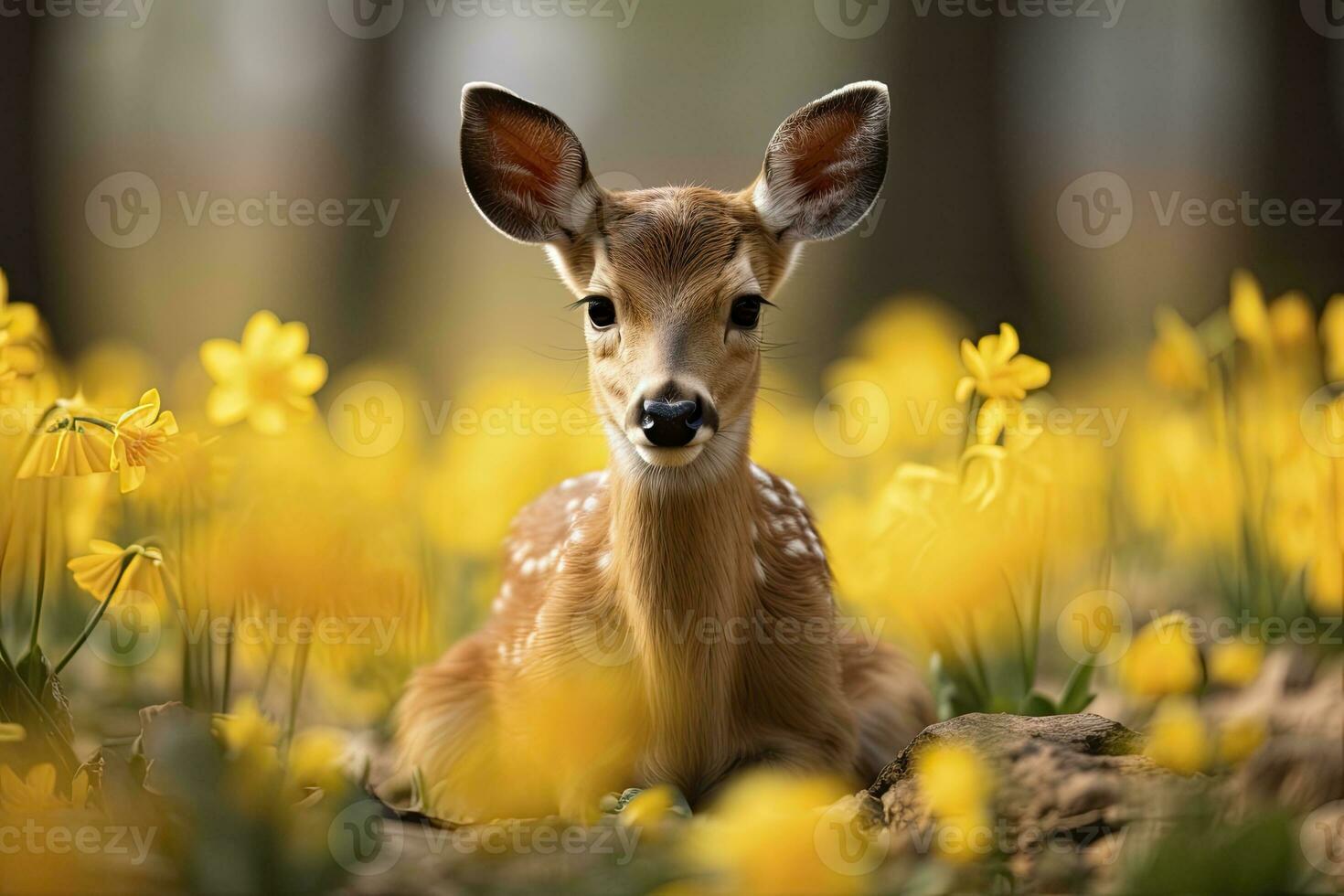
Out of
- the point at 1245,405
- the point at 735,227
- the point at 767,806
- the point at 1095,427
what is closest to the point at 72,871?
the point at 767,806

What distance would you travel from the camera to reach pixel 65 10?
16.1 ft

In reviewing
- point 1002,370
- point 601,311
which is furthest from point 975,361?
point 601,311

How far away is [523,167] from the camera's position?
293 cm

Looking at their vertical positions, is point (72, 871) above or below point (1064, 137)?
below

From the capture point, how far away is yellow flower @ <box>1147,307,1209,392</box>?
2.92 metres

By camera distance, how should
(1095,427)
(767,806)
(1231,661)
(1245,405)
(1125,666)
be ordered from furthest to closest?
(1095,427) < (1245,405) < (1125,666) < (1231,661) < (767,806)

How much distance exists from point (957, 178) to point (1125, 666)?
10.6 ft

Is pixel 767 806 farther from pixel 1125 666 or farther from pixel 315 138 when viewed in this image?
pixel 315 138

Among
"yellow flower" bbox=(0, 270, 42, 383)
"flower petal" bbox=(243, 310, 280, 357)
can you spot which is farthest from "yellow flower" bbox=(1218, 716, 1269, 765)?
"yellow flower" bbox=(0, 270, 42, 383)

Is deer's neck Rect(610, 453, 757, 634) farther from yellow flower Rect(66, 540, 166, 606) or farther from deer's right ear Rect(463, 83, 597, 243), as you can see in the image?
yellow flower Rect(66, 540, 166, 606)

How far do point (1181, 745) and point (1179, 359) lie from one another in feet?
4.06

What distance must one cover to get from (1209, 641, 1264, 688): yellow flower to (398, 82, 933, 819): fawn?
811 millimetres

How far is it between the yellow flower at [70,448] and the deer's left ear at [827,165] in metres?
1.52

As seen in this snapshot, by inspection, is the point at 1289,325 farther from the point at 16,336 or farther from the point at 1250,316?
the point at 16,336
